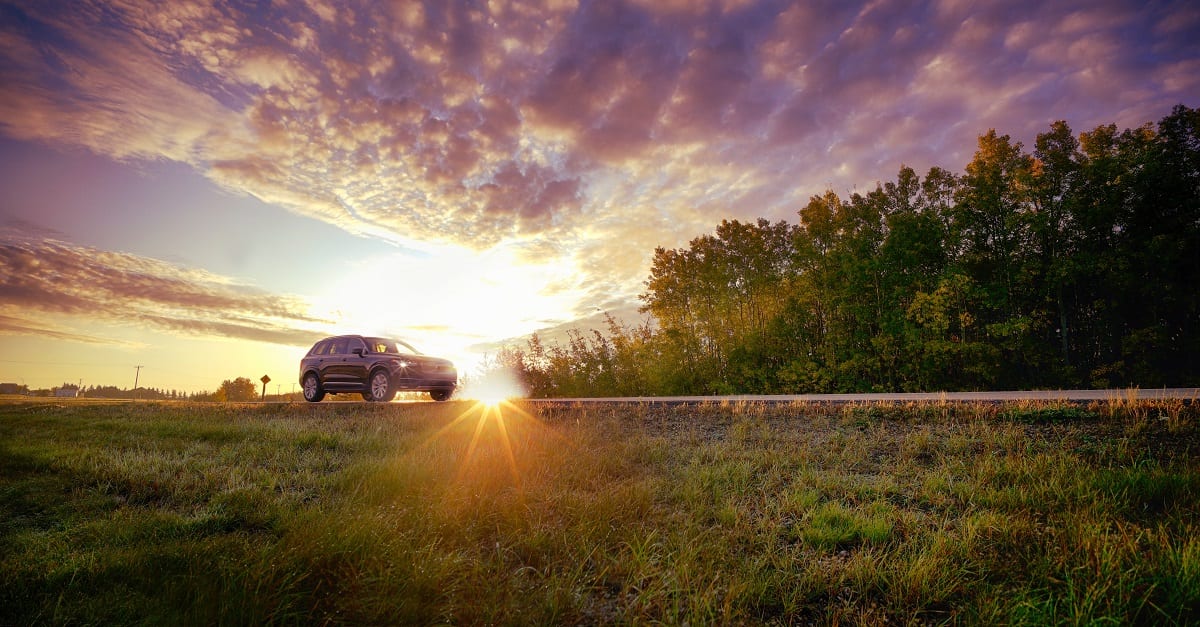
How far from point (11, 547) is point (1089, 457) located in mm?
9412

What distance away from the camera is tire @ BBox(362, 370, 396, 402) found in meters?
14.8

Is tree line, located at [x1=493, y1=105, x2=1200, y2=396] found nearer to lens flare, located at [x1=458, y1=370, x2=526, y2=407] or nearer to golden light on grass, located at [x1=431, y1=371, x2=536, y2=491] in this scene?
lens flare, located at [x1=458, y1=370, x2=526, y2=407]

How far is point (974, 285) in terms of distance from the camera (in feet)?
68.4

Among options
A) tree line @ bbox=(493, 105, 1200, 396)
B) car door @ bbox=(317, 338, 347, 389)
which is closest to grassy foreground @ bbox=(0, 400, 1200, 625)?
car door @ bbox=(317, 338, 347, 389)

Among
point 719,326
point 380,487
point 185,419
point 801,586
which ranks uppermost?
point 719,326

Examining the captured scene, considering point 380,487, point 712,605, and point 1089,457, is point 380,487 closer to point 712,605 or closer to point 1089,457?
point 712,605

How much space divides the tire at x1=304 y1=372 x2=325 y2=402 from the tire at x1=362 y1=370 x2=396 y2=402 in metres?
2.32

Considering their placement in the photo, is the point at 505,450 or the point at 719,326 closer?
the point at 505,450

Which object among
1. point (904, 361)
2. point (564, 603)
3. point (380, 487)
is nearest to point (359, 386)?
point (380, 487)

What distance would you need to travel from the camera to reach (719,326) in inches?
856

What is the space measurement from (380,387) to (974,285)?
2333 centimetres

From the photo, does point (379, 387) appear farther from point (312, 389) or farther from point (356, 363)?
point (312, 389)

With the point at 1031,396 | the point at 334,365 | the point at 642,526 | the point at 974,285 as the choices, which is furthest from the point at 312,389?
the point at 974,285

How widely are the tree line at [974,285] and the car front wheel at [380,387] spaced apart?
11652 mm
